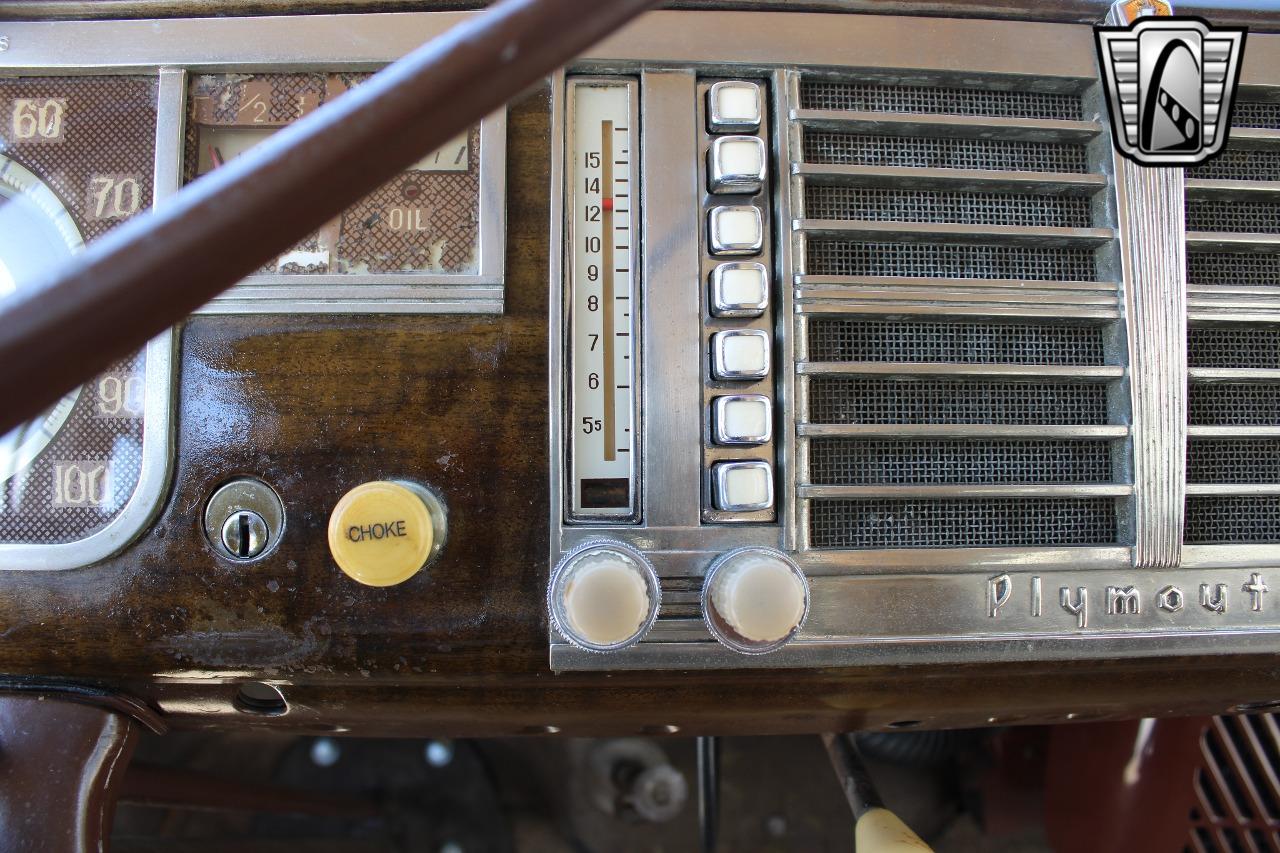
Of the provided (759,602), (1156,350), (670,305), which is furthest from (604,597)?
(1156,350)

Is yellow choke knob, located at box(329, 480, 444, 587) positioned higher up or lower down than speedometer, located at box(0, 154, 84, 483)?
lower down

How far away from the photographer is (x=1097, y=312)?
0.66 meters

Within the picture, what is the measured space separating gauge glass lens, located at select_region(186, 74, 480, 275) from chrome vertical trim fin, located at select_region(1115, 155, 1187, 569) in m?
0.56

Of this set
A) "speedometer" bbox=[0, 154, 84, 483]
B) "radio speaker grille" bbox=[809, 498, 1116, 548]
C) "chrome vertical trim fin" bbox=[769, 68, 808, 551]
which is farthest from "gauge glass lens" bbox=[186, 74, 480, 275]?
"radio speaker grille" bbox=[809, 498, 1116, 548]

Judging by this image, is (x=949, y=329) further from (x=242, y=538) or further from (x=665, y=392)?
(x=242, y=538)

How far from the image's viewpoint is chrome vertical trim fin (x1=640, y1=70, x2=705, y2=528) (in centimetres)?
63

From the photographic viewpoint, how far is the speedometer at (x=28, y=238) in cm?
66

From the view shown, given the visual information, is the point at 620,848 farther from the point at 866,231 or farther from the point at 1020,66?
the point at 1020,66

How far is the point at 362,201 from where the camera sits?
658mm

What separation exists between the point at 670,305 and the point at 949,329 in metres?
0.24

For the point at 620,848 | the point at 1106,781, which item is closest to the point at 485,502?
the point at 620,848

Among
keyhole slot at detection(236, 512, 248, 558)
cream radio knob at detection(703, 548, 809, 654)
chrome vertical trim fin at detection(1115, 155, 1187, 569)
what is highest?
chrome vertical trim fin at detection(1115, 155, 1187, 569)

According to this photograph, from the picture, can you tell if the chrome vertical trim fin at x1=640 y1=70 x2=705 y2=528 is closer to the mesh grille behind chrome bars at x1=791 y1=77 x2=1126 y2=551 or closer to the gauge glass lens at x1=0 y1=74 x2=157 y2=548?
the mesh grille behind chrome bars at x1=791 y1=77 x2=1126 y2=551

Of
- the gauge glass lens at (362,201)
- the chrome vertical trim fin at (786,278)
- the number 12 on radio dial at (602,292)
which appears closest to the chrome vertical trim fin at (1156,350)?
the chrome vertical trim fin at (786,278)
